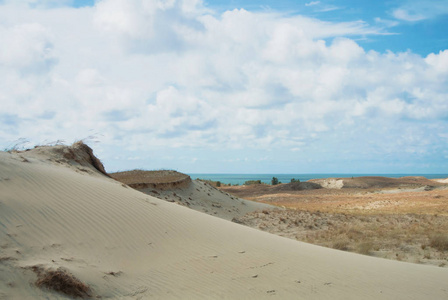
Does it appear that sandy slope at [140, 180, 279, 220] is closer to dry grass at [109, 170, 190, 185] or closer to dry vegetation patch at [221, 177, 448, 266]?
dry grass at [109, 170, 190, 185]

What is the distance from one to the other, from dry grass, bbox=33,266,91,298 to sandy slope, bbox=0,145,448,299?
105mm

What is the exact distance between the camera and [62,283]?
4.39 metres

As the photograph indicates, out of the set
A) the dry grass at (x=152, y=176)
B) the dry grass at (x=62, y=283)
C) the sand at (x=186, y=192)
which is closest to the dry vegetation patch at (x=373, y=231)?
the sand at (x=186, y=192)

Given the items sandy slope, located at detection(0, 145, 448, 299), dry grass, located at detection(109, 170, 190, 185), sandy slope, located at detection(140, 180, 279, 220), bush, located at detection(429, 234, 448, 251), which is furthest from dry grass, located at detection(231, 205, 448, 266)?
dry grass, located at detection(109, 170, 190, 185)

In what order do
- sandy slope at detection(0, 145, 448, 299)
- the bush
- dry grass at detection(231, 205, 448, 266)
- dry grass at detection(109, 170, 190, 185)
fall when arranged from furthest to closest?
dry grass at detection(109, 170, 190, 185) → the bush → dry grass at detection(231, 205, 448, 266) → sandy slope at detection(0, 145, 448, 299)

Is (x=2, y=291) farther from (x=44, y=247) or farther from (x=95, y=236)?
(x=95, y=236)

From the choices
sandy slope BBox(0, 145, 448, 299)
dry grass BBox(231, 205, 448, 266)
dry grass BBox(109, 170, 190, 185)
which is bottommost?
dry grass BBox(231, 205, 448, 266)

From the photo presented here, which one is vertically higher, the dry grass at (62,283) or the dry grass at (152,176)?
the dry grass at (152,176)

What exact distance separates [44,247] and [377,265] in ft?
19.9

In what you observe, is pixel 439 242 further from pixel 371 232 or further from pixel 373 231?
pixel 373 231

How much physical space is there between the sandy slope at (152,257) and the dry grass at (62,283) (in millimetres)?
105

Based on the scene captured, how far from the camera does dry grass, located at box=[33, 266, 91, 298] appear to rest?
434 cm

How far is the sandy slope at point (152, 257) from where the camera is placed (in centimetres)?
496

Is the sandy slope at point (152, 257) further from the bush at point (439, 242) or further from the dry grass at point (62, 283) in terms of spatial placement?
the bush at point (439, 242)
